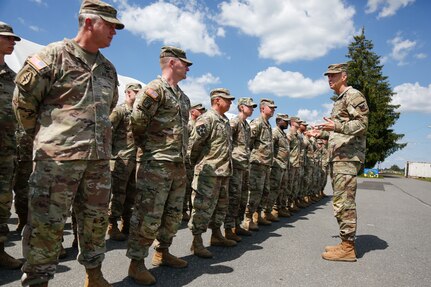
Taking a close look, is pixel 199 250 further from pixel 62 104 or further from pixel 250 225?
pixel 62 104

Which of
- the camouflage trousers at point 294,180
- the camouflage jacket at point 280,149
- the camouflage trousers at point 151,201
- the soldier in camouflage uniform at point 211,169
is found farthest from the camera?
the camouflage trousers at point 294,180

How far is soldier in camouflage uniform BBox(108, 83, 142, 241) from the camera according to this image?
5.12 m

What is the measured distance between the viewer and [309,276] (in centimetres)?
374

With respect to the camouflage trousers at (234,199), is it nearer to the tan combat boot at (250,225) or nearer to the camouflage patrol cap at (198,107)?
the tan combat boot at (250,225)

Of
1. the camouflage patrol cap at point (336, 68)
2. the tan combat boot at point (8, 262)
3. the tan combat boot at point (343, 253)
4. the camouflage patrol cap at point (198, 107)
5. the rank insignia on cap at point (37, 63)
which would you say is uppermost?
the camouflage patrol cap at point (336, 68)

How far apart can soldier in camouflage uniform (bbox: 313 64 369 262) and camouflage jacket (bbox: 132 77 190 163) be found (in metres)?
2.01

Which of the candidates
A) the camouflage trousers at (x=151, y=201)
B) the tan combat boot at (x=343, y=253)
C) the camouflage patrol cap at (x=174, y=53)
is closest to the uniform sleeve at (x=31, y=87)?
the camouflage trousers at (x=151, y=201)

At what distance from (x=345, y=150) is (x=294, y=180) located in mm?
4309

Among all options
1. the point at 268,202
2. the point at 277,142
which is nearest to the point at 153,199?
the point at 268,202

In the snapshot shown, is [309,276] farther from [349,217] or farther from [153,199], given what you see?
[153,199]

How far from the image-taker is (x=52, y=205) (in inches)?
97.3

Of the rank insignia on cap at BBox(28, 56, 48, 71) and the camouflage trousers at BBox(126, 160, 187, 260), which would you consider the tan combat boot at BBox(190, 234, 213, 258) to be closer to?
the camouflage trousers at BBox(126, 160, 187, 260)

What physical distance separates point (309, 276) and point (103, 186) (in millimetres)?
2528

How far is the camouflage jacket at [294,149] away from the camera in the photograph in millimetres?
8562
